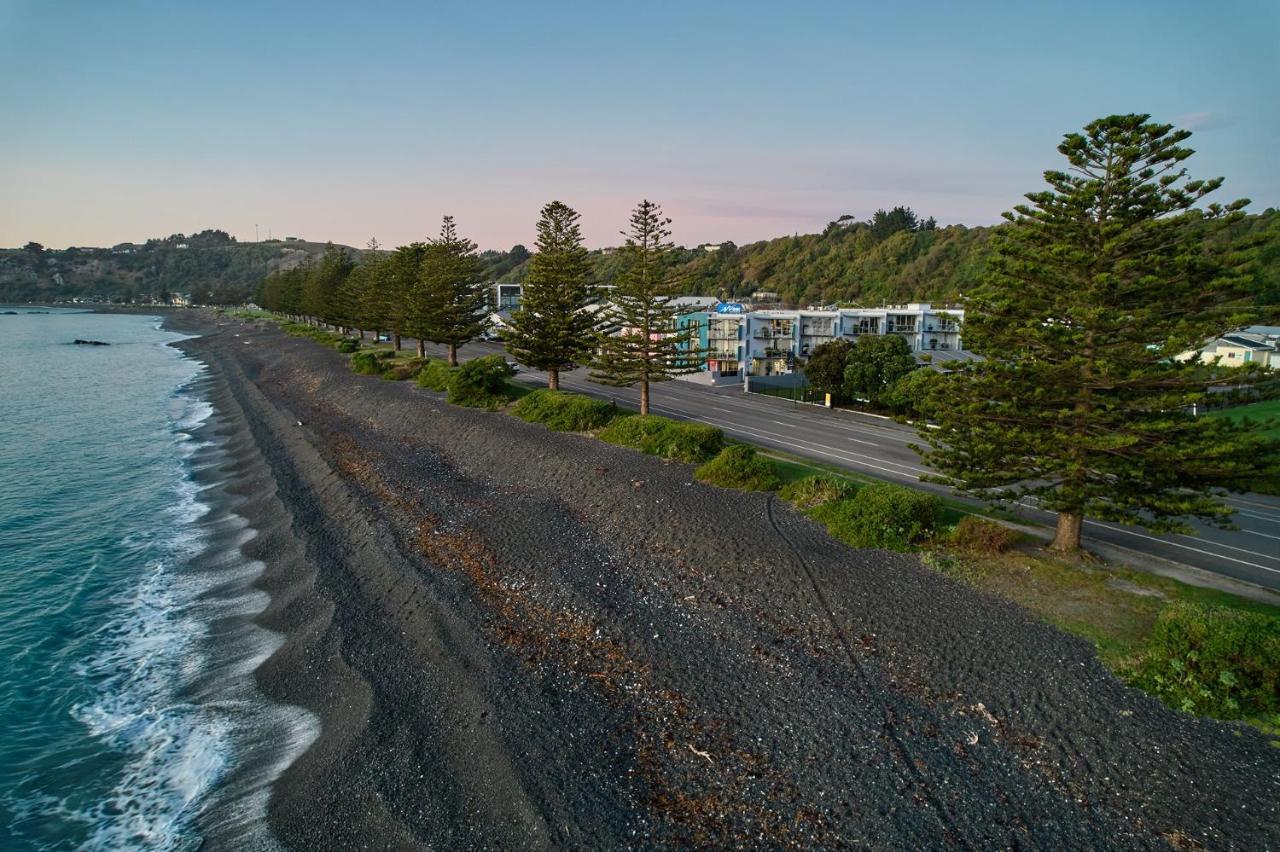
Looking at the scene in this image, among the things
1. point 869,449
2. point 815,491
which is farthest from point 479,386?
point 815,491

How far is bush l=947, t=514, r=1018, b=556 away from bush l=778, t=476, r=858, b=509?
A: 3136mm

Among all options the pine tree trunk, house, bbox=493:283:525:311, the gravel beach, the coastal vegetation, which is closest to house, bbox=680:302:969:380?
the coastal vegetation

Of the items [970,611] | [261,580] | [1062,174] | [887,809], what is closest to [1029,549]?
[970,611]

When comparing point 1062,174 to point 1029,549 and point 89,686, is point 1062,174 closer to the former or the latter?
point 1029,549

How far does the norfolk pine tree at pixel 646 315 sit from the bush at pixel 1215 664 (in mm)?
21315

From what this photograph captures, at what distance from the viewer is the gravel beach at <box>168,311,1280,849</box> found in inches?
324

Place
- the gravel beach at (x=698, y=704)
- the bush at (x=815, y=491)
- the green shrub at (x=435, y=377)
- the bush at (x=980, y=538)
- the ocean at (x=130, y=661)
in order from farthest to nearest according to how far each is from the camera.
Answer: the green shrub at (x=435, y=377) < the bush at (x=815, y=491) < the bush at (x=980, y=538) < the ocean at (x=130, y=661) < the gravel beach at (x=698, y=704)

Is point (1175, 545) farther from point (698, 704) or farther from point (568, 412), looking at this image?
point (568, 412)

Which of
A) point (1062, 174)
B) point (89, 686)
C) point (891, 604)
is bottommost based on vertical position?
point (89, 686)

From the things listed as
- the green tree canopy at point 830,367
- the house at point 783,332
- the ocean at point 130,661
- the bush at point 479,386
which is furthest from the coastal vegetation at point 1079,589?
the house at point 783,332

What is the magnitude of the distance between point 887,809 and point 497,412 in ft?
92.6

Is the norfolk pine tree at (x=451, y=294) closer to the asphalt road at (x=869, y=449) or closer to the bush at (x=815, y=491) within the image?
the asphalt road at (x=869, y=449)

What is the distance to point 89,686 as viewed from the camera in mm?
13258

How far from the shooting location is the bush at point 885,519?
1579 centimetres
